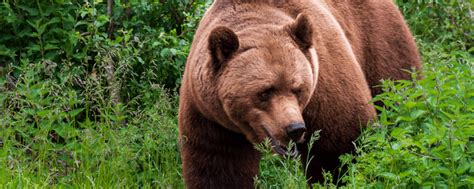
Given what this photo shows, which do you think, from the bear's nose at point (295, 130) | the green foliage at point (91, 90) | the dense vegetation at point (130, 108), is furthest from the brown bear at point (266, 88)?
the green foliage at point (91, 90)

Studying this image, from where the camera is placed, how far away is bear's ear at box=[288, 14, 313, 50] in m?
5.27

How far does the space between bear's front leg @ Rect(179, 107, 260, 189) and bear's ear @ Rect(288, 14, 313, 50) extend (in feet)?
2.34

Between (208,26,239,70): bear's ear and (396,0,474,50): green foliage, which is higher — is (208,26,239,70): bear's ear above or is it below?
→ above

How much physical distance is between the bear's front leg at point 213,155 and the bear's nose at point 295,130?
30.7 inches

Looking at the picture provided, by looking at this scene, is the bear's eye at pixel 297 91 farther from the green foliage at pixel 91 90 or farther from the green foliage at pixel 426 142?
the green foliage at pixel 91 90

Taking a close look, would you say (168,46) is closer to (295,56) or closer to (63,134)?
(63,134)

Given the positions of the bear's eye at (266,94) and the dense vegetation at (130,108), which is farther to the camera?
the bear's eye at (266,94)

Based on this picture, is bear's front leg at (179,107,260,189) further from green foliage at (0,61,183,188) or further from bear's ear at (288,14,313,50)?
bear's ear at (288,14,313,50)

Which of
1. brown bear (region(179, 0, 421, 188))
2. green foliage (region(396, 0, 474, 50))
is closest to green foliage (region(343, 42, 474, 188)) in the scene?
brown bear (region(179, 0, 421, 188))

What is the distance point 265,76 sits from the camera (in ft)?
16.6

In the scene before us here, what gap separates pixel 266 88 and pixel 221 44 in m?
0.36

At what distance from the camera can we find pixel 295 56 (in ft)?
17.1

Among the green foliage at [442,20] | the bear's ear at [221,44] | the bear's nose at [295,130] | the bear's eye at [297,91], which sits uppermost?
the bear's ear at [221,44]

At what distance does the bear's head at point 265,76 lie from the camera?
198 inches
